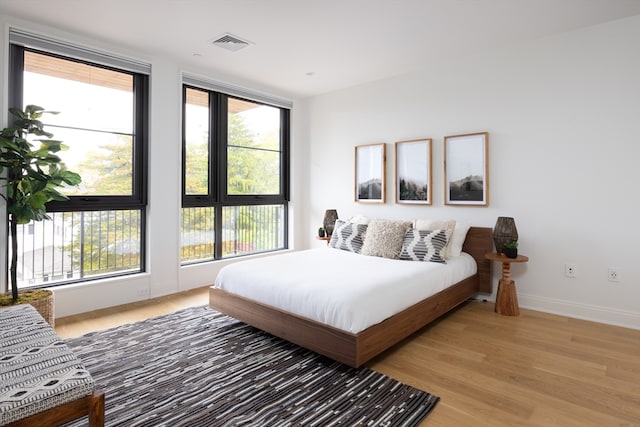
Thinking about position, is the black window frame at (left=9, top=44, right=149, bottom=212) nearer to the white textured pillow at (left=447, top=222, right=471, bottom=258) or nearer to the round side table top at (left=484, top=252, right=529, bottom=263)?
the white textured pillow at (left=447, top=222, right=471, bottom=258)

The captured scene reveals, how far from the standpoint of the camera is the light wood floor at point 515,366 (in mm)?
1876

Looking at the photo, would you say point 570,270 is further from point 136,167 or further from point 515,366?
point 136,167

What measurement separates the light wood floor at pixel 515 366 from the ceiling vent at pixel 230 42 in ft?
8.74

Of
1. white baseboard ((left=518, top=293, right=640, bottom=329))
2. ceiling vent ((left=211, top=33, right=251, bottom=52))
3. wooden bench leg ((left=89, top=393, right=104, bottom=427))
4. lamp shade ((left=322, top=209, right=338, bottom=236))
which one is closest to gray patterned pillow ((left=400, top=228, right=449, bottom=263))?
white baseboard ((left=518, top=293, right=640, bottom=329))

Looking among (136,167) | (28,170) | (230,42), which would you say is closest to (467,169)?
(230,42)

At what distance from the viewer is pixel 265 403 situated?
197cm

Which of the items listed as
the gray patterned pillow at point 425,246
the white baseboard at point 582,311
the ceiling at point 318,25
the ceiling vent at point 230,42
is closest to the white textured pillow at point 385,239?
the gray patterned pillow at point 425,246

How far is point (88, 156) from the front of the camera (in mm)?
3551

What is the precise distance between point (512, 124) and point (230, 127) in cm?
333

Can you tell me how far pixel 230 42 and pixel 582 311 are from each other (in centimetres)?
416

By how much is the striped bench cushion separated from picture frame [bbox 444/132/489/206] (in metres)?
3.64

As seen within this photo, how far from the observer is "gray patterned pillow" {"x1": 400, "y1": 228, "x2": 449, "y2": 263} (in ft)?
11.2

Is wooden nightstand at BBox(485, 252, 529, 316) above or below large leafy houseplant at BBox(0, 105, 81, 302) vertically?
below

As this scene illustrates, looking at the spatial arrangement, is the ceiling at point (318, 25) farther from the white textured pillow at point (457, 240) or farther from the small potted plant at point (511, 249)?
the small potted plant at point (511, 249)
